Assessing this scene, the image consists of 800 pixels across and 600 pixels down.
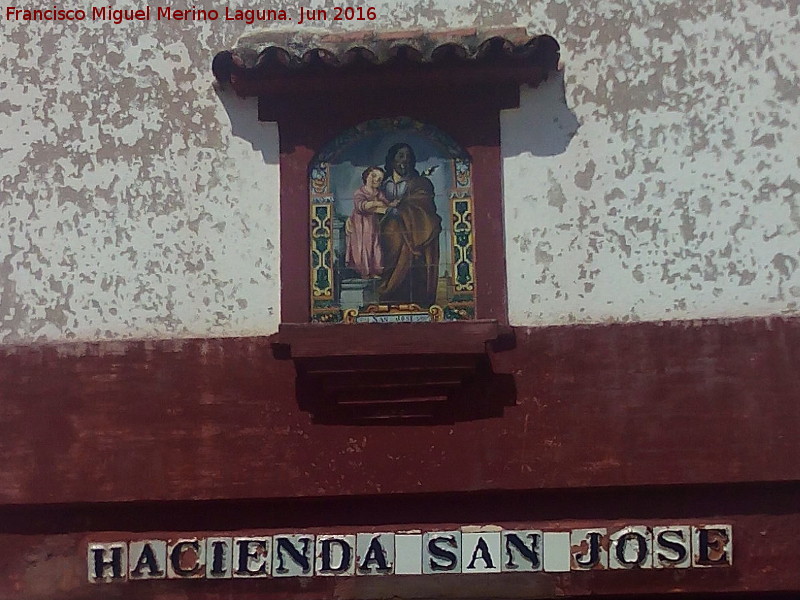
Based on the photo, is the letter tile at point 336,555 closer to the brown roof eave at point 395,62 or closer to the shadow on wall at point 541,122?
the shadow on wall at point 541,122

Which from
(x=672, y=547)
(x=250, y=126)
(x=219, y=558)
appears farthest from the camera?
(x=250, y=126)

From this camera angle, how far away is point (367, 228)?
Result: 5.94 m

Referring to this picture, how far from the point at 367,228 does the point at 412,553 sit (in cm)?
160

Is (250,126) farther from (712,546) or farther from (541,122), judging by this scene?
(712,546)

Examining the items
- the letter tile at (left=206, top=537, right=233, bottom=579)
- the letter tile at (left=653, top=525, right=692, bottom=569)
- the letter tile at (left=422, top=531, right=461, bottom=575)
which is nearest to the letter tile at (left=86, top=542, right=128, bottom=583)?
the letter tile at (left=206, top=537, right=233, bottom=579)

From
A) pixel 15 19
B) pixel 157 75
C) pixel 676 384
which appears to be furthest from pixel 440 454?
pixel 15 19

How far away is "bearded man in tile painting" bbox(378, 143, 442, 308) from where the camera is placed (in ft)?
19.2

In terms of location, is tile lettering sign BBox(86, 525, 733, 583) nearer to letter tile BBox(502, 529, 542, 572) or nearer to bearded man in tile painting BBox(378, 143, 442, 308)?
letter tile BBox(502, 529, 542, 572)

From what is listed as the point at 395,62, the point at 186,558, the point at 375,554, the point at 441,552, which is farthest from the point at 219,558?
the point at 395,62

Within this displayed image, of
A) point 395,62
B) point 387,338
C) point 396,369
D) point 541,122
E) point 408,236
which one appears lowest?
point 396,369

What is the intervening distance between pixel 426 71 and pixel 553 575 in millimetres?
2500

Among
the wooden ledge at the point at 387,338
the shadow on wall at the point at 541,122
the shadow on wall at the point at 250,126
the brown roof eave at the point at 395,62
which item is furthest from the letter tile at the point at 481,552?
the brown roof eave at the point at 395,62

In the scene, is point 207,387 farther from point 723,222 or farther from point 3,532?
point 723,222

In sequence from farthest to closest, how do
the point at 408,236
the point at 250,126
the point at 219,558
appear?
the point at 250,126 < the point at 408,236 < the point at 219,558
